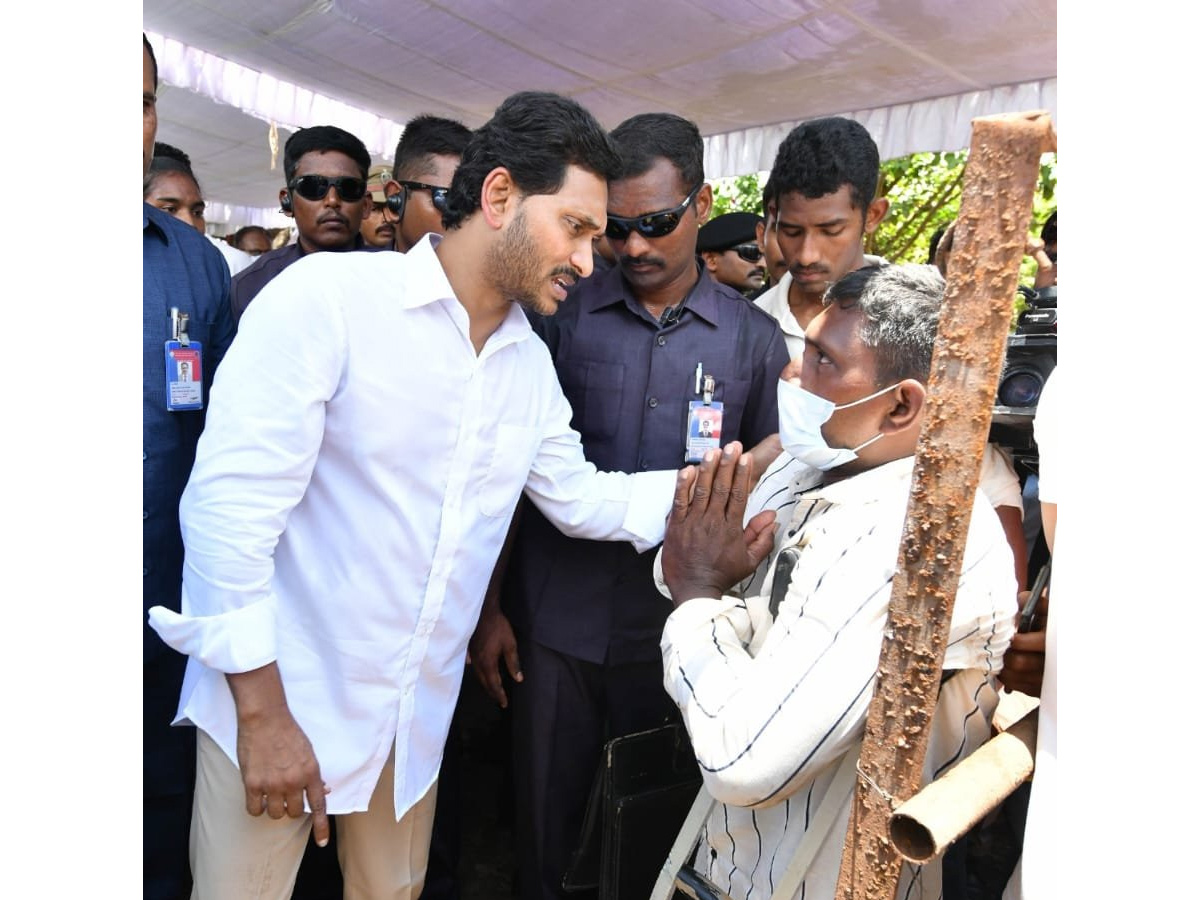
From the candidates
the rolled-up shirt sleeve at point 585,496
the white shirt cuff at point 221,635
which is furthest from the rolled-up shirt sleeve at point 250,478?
the rolled-up shirt sleeve at point 585,496

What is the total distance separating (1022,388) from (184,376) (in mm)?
2245

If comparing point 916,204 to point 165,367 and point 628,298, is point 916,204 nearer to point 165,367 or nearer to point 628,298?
point 628,298

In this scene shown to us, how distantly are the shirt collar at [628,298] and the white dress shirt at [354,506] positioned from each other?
0.58 m

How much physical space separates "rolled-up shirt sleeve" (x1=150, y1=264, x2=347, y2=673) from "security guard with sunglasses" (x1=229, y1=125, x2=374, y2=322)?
179 centimetres

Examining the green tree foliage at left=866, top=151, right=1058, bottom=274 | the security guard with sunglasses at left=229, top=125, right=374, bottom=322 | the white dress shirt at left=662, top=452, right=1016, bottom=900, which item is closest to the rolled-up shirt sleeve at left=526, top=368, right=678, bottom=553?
the white dress shirt at left=662, top=452, right=1016, bottom=900

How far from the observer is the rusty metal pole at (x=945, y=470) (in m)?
0.92

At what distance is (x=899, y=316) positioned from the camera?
169cm

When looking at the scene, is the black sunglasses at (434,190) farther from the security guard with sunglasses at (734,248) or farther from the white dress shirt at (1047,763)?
the white dress shirt at (1047,763)

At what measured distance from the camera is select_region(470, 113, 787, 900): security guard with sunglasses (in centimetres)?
255

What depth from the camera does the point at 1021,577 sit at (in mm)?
2740

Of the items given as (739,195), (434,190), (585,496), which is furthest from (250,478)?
(739,195)

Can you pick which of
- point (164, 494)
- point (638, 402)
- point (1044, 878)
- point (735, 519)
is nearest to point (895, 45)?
point (638, 402)
